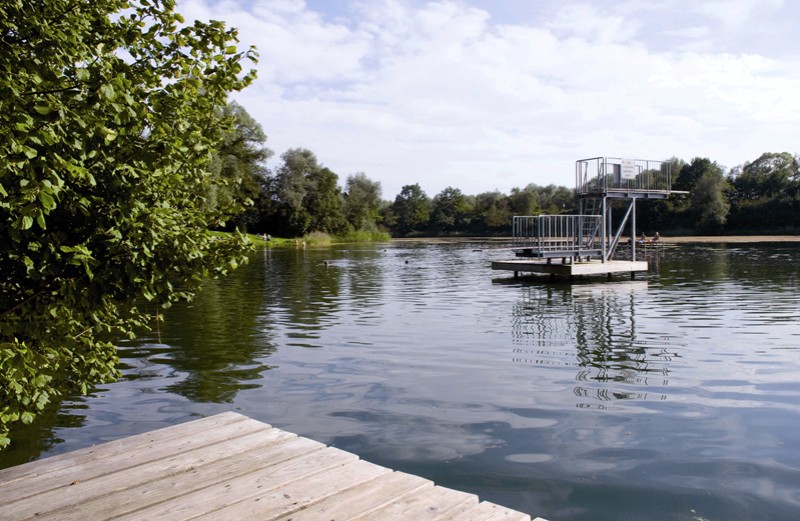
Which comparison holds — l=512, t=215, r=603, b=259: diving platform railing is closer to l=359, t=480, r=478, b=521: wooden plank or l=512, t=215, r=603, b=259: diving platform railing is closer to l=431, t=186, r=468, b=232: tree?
l=359, t=480, r=478, b=521: wooden plank

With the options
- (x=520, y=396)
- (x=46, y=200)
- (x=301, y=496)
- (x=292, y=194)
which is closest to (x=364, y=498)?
(x=301, y=496)

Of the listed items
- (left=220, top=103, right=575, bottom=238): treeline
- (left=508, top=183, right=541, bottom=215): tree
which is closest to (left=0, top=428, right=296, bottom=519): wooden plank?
(left=220, top=103, right=575, bottom=238): treeline

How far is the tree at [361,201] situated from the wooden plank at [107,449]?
347 ft

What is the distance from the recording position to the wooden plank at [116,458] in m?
4.43

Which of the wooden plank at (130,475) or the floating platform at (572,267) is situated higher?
the floating platform at (572,267)

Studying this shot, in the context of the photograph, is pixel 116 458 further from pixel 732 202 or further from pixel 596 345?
pixel 732 202

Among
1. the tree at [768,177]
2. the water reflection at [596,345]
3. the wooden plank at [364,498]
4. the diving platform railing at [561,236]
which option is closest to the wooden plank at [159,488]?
the wooden plank at [364,498]

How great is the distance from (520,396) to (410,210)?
15453 cm

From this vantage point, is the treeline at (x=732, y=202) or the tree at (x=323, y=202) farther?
the treeline at (x=732, y=202)

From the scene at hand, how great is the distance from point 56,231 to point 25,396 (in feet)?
4.35

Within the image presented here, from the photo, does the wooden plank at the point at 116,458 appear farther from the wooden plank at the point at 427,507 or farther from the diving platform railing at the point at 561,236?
the diving platform railing at the point at 561,236

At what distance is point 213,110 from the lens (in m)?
5.05

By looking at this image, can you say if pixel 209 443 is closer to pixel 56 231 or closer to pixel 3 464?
pixel 56 231

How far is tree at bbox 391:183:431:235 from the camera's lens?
520ft
